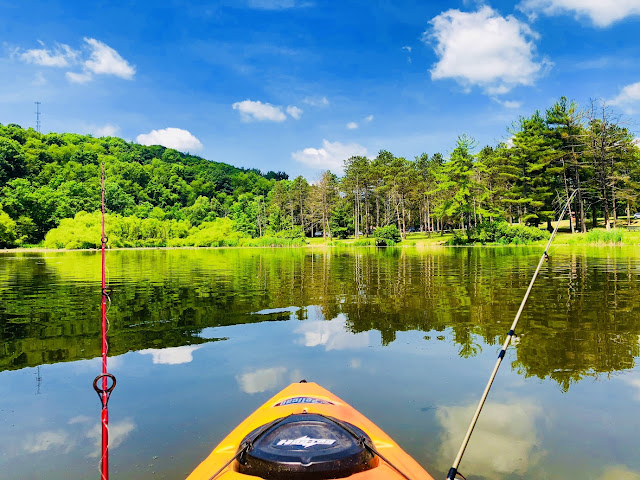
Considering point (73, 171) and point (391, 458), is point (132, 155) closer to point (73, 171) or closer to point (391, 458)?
point (73, 171)

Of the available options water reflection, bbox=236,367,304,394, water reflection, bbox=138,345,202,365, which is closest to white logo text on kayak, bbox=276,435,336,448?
water reflection, bbox=236,367,304,394

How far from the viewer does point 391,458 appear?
11.4ft

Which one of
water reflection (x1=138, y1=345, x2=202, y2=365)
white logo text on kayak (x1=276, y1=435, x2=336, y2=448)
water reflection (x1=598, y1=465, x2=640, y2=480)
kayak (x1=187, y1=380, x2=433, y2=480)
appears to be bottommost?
water reflection (x1=598, y1=465, x2=640, y2=480)

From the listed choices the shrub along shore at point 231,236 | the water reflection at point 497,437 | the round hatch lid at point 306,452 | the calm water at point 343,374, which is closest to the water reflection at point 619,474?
the calm water at point 343,374

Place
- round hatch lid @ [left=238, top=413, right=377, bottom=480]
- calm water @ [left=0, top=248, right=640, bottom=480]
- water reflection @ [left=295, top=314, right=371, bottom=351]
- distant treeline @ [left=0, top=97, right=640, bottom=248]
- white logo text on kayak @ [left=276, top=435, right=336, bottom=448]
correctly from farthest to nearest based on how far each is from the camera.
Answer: distant treeline @ [left=0, top=97, right=640, bottom=248] < water reflection @ [left=295, top=314, right=371, bottom=351] < calm water @ [left=0, top=248, right=640, bottom=480] < white logo text on kayak @ [left=276, top=435, right=336, bottom=448] < round hatch lid @ [left=238, top=413, right=377, bottom=480]

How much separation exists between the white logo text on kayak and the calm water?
6.13 ft

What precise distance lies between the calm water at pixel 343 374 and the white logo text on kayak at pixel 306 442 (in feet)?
6.13

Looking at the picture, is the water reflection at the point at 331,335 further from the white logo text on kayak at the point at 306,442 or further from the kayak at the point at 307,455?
the white logo text on kayak at the point at 306,442

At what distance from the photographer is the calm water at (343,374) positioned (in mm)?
4922

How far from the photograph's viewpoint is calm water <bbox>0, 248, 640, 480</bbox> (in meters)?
4.92

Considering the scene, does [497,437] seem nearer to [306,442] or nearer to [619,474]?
[619,474]

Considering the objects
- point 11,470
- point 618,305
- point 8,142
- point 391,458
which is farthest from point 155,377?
point 8,142

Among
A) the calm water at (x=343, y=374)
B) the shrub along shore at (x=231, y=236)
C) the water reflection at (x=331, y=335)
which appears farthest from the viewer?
the shrub along shore at (x=231, y=236)

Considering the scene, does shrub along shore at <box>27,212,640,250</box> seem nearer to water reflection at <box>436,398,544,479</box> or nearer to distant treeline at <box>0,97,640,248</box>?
distant treeline at <box>0,97,640,248</box>
